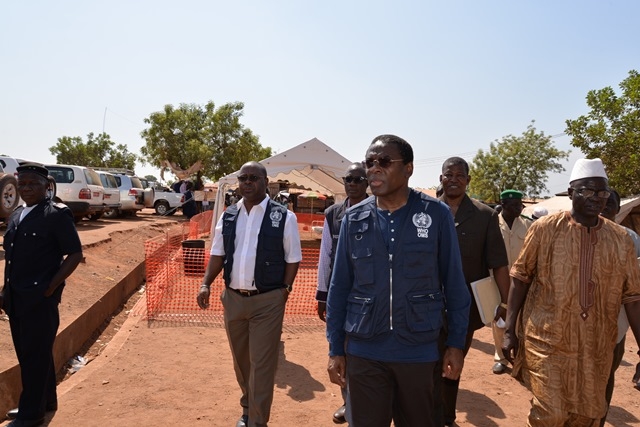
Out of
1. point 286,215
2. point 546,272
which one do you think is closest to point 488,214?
point 546,272

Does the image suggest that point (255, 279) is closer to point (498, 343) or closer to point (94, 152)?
point (498, 343)

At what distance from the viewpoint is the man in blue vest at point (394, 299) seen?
2.59 meters

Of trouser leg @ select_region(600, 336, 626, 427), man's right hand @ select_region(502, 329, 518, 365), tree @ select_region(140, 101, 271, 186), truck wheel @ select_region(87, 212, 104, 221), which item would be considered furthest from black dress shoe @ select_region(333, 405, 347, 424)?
tree @ select_region(140, 101, 271, 186)

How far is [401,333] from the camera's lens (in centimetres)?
256

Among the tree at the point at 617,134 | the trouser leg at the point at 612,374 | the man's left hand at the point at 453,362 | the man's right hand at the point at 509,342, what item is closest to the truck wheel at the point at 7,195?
the man's right hand at the point at 509,342

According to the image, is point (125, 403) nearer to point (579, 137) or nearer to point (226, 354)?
point (226, 354)

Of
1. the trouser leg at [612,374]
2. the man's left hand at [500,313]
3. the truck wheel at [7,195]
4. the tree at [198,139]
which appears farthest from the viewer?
the tree at [198,139]

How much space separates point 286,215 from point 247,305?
0.79m

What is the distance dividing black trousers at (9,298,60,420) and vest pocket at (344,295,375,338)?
2.68m

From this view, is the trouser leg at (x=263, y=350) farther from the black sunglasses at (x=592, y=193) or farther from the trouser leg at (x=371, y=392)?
the black sunglasses at (x=592, y=193)

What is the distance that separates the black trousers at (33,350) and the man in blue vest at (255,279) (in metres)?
1.18

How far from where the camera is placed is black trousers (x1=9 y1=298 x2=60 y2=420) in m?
4.14

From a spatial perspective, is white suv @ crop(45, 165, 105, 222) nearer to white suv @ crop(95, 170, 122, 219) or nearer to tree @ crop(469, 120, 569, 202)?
white suv @ crop(95, 170, 122, 219)

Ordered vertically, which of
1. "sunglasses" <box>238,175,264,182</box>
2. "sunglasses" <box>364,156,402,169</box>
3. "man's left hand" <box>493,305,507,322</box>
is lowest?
"man's left hand" <box>493,305,507,322</box>
